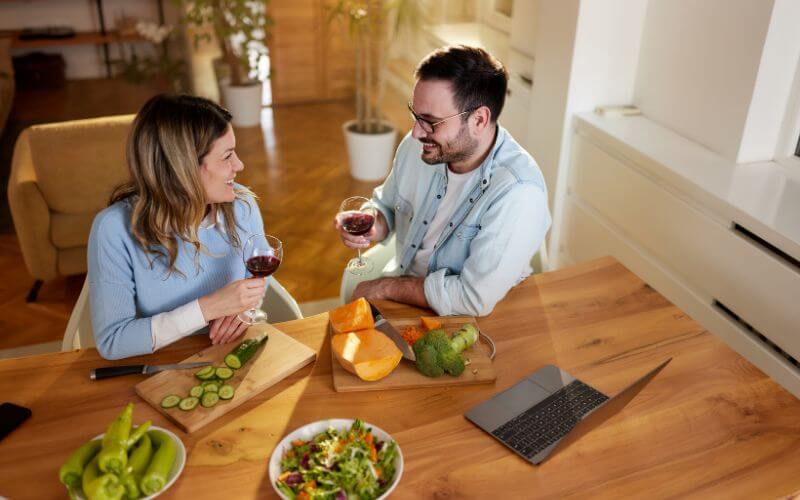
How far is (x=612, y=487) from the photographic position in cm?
141

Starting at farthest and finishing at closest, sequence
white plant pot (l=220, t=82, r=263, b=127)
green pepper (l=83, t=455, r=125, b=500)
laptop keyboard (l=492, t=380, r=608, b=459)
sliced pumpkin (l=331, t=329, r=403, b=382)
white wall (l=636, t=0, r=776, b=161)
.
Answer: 1. white plant pot (l=220, t=82, r=263, b=127)
2. white wall (l=636, t=0, r=776, b=161)
3. sliced pumpkin (l=331, t=329, r=403, b=382)
4. laptop keyboard (l=492, t=380, r=608, b=459)
5. green pepper (l=83, t=455, r=125, b=500)

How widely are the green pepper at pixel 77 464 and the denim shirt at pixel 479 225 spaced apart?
94cm

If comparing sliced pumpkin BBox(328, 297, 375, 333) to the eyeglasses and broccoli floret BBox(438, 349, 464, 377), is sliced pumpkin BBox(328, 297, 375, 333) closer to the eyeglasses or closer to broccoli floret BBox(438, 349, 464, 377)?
broccoli floret BBox(438, 349, 464, 377)

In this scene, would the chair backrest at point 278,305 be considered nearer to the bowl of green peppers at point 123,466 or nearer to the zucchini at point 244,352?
the zucchini at point 244,352

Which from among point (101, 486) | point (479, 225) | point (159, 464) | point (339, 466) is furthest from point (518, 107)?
point (101, 486)

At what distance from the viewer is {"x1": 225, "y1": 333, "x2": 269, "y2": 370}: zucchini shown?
5.53 ft

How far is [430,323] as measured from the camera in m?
1.83

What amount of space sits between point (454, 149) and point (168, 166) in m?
0.85

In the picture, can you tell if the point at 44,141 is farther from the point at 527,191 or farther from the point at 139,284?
the point at 527,191

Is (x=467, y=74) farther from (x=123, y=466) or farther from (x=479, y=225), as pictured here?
(x=123, y=466)

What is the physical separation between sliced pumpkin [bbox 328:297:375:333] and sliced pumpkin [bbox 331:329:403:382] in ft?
0.07

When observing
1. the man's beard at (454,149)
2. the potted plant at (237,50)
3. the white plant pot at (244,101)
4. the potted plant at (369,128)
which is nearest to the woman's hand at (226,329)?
the man's beard at (454,149)

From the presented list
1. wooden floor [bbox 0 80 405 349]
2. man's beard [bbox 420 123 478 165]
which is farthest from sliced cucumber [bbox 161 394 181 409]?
wooden floor [bbox 0 80 405 349]

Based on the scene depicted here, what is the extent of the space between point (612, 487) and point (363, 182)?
12.6 ft
